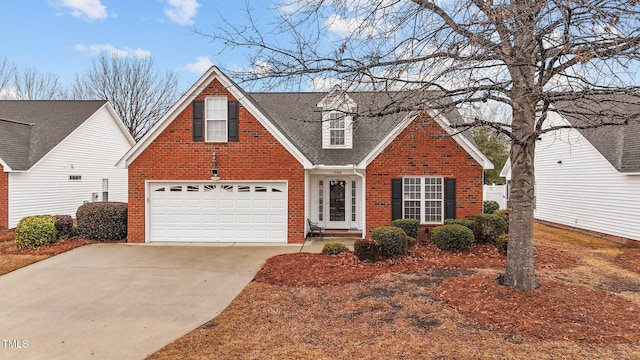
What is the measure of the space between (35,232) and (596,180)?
20.8 meters

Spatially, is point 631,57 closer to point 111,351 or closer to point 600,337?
point 600,337

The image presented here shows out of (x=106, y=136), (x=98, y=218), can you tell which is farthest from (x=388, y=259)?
(x=106, y=136)

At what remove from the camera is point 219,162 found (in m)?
12.0

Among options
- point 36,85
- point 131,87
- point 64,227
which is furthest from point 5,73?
point 64,227

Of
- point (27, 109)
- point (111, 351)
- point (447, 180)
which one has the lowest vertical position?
point (111, 351)

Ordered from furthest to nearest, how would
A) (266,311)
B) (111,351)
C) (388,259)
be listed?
(388,259)
(266,311)
(111,351)

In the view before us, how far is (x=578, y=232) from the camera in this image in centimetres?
1509

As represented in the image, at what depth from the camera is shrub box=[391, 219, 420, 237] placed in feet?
35.6

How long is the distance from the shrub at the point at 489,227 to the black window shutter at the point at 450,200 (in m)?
1.10

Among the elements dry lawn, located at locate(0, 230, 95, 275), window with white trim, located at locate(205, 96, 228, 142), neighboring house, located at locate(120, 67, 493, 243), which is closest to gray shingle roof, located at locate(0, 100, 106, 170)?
dry lawn, located at locate(0, 230, 95, 275)

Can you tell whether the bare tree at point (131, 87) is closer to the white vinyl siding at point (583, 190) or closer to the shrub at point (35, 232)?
the shrub at point (35, 232)

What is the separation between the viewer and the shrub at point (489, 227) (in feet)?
34.2

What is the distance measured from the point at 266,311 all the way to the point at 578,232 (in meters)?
15.2

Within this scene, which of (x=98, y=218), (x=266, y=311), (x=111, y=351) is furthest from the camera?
(x=98, y=218)
